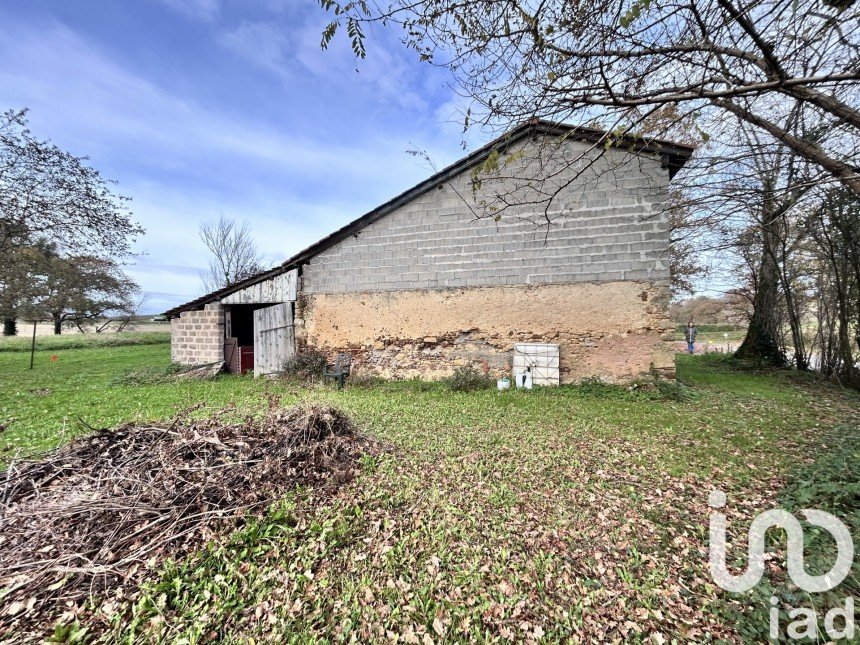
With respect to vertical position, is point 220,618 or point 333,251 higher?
point 333,251

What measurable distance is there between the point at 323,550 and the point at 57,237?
16.2 m

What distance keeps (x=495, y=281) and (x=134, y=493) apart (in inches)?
292

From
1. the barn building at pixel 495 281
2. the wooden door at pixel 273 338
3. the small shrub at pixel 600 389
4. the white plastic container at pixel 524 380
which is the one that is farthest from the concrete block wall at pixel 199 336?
the small shrub at pixel 600 389

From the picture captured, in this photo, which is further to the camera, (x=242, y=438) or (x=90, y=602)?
(x=242, y=438)

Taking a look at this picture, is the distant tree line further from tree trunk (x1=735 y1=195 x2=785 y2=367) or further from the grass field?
tree trunk (x1=735 y1=195 x2=785 y2=367)

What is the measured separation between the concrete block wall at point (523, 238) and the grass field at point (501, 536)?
3571 mm

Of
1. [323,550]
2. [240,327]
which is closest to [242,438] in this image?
[323,550]

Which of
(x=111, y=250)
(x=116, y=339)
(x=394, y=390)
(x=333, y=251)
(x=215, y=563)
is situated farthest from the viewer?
(x=116, y=339)

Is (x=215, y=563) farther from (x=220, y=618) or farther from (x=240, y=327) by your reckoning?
(x=240, y=327)

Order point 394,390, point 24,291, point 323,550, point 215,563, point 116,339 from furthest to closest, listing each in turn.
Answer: point 116,339 < point 24,291 < point 394,390 < point 323,550 < point 215,563

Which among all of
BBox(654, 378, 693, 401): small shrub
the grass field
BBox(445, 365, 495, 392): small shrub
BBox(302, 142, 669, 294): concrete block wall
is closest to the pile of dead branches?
the grass field

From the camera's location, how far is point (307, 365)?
961 centimetres

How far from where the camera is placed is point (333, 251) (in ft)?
31.7

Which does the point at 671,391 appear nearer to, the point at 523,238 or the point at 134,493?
the point at 523,238
